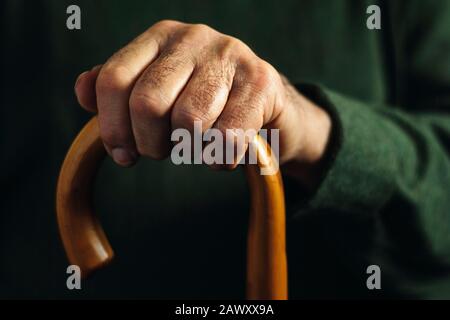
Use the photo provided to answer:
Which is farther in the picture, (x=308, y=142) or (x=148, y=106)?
(x=308, y=142)

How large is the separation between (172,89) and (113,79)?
35 millimetres

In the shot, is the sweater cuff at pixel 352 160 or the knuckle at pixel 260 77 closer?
the knuckle at pixel 260 77

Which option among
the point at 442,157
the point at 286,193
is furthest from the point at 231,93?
the point at 442,157

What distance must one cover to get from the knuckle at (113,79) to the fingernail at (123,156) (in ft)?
0.12

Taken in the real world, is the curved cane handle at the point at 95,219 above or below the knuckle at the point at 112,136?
below

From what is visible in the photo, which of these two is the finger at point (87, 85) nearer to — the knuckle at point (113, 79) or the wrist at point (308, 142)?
the knuckle at point (113, 79)

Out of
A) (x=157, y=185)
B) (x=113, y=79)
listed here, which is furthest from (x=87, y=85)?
(x=157, y=185)

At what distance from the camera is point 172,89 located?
0.92ft

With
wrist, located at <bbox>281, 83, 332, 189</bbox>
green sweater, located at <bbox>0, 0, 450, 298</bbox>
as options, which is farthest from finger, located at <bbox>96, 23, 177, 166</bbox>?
green sweater, located at <bbox>0, 0, 450, 298</bbox>

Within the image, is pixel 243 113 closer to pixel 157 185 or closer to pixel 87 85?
pixel 87 85

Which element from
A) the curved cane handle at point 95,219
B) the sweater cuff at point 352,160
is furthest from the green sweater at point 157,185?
the curved cane handle at point 95,219

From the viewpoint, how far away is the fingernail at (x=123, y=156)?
0.30 meters

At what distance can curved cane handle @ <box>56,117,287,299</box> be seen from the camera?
1.02ft

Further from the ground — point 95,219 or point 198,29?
point 198,29
